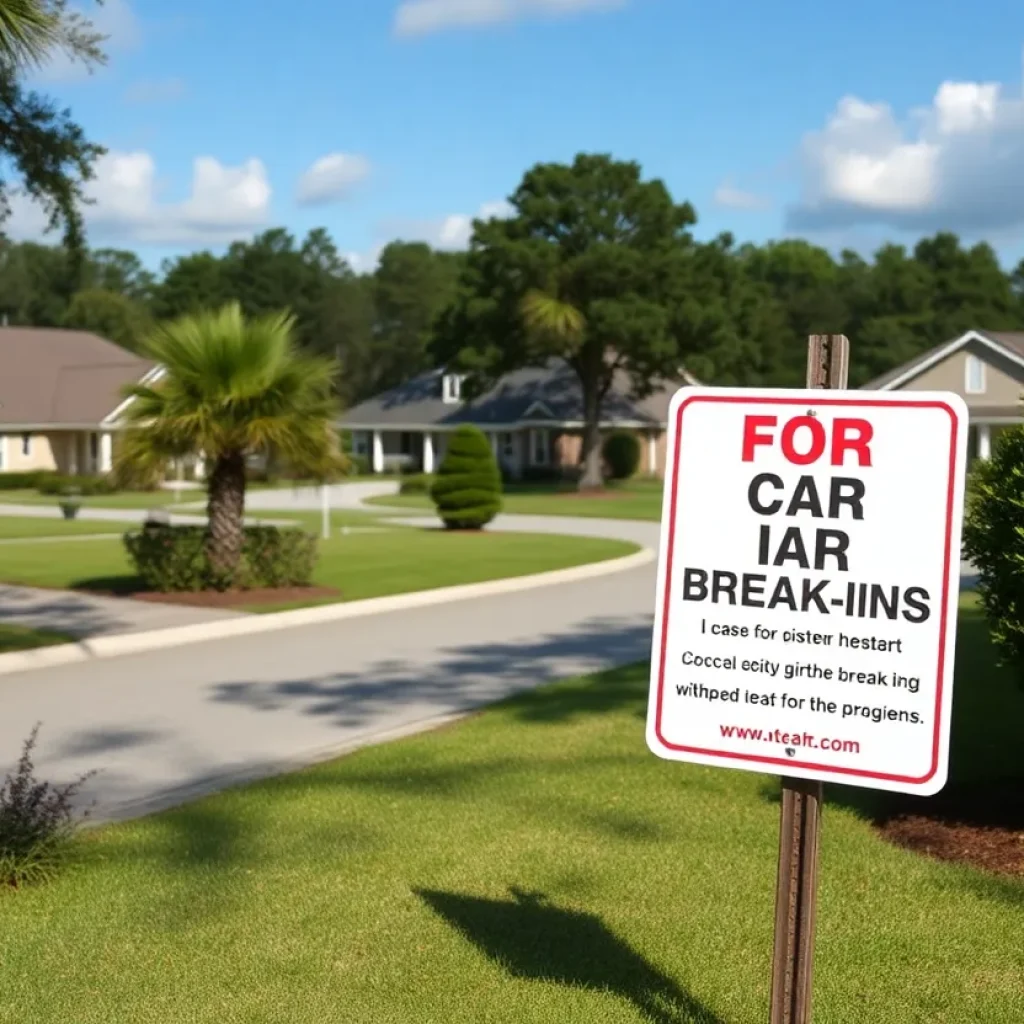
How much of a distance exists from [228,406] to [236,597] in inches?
94.7

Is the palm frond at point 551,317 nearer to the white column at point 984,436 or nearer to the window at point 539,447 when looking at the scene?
the window at point 539,447

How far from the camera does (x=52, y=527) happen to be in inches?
1342

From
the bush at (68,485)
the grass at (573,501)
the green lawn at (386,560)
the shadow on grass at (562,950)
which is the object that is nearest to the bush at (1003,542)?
the shadow on grass at (562,950)

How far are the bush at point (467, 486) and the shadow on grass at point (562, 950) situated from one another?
86.1 feet

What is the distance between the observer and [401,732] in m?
10.4

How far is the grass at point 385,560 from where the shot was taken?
20875 millimetres

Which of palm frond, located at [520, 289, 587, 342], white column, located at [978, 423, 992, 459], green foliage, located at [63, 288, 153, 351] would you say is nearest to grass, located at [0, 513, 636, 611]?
palm frond, located at [520, 289, 587, 342]

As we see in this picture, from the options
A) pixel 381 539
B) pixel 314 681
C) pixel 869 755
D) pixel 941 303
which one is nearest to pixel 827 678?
pixel 869 755

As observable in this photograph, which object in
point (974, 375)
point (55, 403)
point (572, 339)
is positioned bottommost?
point (55, 403)

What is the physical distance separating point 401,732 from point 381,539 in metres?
19.7

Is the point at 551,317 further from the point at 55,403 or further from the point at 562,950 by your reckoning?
the point at 562,950

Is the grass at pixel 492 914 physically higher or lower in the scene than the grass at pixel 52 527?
higher

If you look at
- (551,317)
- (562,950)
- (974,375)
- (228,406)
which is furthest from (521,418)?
(562,950)

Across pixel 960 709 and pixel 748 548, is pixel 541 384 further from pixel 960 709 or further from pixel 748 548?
pixel 748 548
